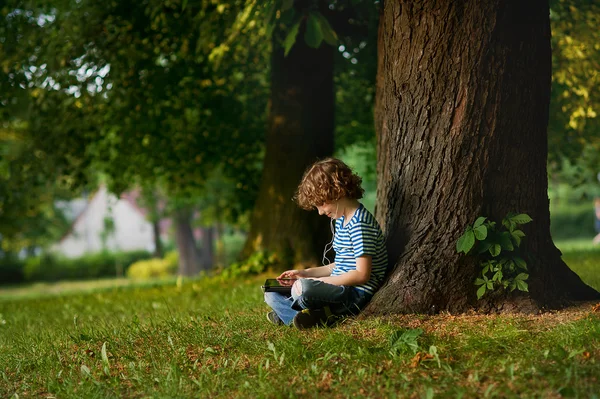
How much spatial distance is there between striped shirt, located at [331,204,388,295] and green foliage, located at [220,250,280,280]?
553 cm

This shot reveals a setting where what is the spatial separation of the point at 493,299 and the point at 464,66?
166 centimetres

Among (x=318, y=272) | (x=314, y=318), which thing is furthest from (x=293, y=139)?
(x=314, y=318)

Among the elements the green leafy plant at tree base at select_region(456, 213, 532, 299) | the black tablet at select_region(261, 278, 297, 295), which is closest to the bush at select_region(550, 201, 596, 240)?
the green leafy plant at tree base at select_region(456, 213, 532, 299)

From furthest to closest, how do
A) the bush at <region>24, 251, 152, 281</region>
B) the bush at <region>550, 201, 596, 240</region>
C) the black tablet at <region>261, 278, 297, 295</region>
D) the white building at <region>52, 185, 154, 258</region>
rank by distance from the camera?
the white building at <region>52, 185, 154, 258</region>
the bush at <region>550, 201, 596, 240</region>
the bush at <region>24, 251, 152, 281</region>
the black tablet at <region>261, 278, 297, 295</region>

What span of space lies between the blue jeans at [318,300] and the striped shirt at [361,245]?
114mm

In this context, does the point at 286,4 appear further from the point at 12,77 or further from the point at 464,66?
the point at 12,77

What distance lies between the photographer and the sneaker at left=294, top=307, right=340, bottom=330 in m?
4.95

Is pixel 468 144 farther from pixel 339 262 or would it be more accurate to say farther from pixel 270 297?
pixel 270 297

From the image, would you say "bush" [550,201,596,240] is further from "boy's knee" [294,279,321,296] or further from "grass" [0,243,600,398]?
"boy's knee" [294,279,321,296]

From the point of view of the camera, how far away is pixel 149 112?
12375 millimetres

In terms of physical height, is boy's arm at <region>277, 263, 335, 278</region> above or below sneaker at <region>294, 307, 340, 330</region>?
above

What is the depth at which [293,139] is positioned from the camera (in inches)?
441

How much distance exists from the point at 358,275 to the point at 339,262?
290 millimetres

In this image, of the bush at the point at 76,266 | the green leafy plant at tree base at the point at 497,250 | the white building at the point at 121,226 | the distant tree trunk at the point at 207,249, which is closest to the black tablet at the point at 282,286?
the green leafy plant at tree base at the point at 497,250
